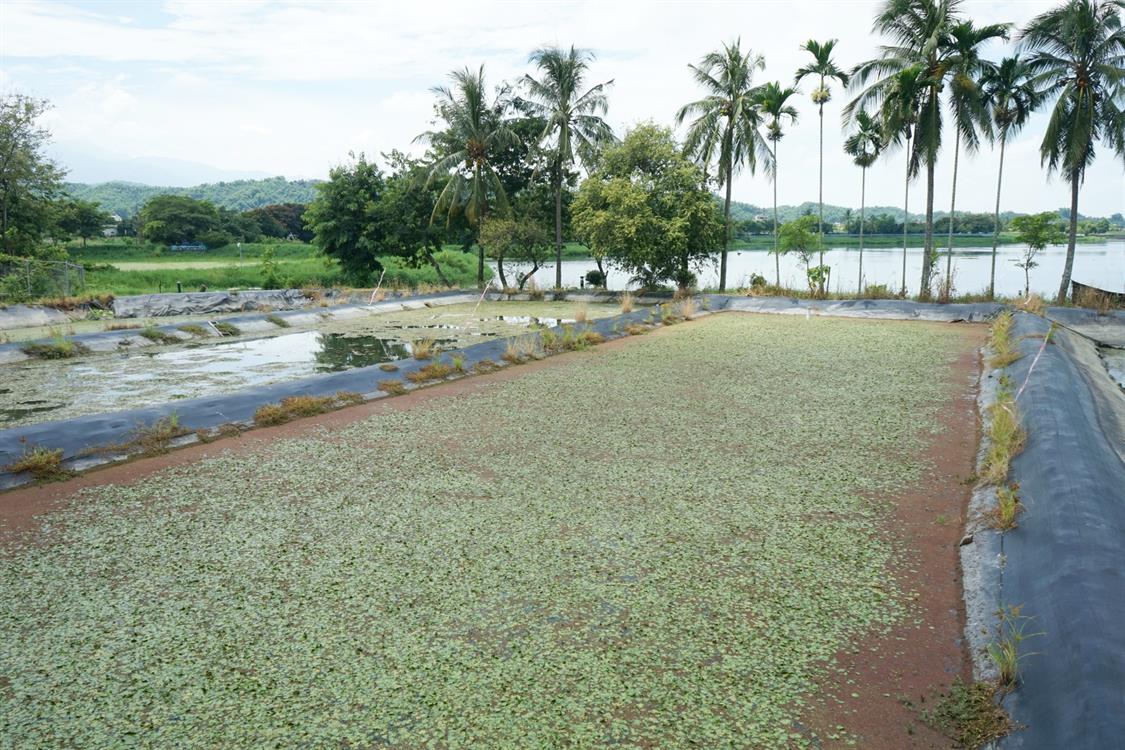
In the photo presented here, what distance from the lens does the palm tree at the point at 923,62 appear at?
18484mm

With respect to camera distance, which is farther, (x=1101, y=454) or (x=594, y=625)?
(x=1101, y=454)

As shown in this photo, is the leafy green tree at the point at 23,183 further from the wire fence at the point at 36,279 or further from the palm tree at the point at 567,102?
the palm tree at the point at 567,102

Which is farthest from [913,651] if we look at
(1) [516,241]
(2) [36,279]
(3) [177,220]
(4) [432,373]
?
(3) [177,220]

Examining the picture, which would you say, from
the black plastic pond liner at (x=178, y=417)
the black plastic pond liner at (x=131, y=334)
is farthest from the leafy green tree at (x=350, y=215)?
the black plastic pond liner at (x=178, y=417)

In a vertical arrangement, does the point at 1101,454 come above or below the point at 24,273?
below

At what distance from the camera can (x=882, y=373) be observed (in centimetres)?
884

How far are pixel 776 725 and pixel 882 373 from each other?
729cm

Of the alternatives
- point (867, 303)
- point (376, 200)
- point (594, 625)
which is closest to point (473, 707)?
point (594, 625)

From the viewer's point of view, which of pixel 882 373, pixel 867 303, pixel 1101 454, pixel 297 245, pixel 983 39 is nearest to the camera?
pixel 1101 454

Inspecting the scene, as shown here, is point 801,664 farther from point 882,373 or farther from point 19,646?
point 882,373

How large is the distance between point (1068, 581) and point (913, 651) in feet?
2.55

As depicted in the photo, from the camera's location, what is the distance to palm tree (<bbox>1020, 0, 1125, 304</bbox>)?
18.3 meters

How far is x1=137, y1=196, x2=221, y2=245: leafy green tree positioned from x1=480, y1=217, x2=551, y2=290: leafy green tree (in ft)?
98.4

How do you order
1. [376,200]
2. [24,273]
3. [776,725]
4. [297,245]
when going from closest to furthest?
[776,725], [24,273], [376,200], [297,245]
